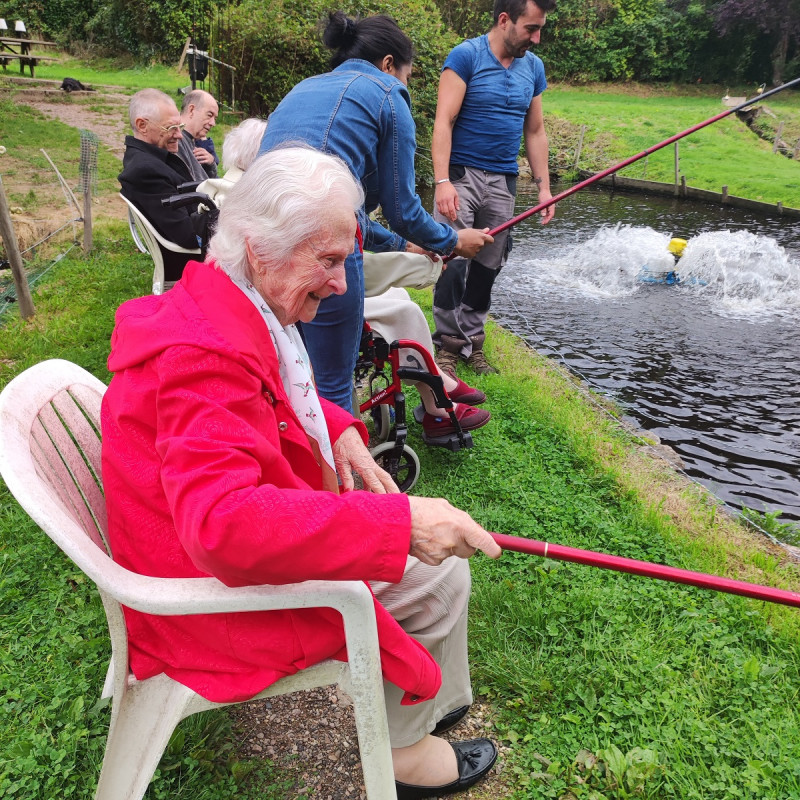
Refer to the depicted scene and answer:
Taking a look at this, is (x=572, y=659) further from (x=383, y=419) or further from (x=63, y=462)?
(x=63, y=462)

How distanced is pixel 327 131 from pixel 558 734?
2.28m

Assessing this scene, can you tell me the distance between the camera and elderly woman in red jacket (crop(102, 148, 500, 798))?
1264mm

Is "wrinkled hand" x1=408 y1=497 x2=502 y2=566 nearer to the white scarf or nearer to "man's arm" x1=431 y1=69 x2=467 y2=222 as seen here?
the white scarf

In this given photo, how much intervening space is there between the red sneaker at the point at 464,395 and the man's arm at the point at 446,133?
1209mm

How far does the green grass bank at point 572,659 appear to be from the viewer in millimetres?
1958

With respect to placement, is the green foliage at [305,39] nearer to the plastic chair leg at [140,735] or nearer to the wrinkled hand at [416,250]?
the wrinkled hand at [416,250]

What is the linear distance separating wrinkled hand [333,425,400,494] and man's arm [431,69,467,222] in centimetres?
267

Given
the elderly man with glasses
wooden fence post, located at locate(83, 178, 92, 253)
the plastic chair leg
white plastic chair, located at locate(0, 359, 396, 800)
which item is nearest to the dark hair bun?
the elderly man with glasses

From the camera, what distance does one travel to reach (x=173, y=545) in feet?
4.74

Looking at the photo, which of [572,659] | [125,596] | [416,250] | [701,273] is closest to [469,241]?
[416,250]

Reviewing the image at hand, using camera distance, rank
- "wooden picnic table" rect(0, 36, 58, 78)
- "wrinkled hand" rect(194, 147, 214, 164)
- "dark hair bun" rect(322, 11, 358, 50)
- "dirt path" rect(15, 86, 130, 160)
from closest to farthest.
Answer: "dark hair bun" rect(322, 11, 358, 50)
"wrinkled hand" rect(194, 147, 214, 164)
"dirt path" rect(15, 86, 130, 160)
"wooden picnic table" rect(0, 36, 58, 78)

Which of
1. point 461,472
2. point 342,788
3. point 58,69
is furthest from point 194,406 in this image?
point 58,69

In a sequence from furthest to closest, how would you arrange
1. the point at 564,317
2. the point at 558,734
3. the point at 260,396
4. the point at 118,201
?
the point at 118,201 < the point at 564,317 < the point at 558,734 < the point at 260,396

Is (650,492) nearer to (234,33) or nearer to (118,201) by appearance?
(118,201)
